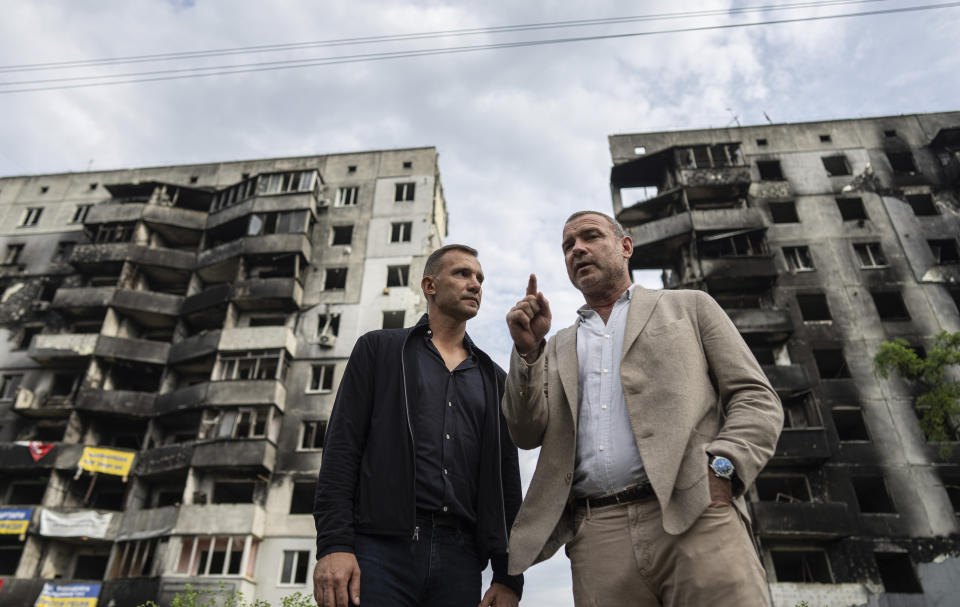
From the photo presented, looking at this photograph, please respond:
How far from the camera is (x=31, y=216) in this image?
39.2 meters

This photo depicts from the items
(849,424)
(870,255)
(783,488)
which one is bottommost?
(783,488)

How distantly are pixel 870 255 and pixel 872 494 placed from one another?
41.8 ft

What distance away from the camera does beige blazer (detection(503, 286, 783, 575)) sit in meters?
2.69

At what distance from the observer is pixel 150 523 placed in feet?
84.5

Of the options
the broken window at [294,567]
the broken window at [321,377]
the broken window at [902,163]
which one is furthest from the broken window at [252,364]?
the broken window at [902,163]

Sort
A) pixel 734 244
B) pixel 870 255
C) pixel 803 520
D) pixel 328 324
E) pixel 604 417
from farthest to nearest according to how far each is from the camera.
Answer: pixel 734 244 → pixel 870 255 → pixel 328 324 → pixel 803 520 → pixel 604 417

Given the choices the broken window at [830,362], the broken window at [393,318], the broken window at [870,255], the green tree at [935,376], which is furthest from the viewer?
the broken window at [870,255]

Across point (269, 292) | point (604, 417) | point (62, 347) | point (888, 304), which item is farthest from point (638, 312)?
point (62, 347)

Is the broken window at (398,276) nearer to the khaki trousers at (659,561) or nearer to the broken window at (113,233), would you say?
the broken window at (113,233)

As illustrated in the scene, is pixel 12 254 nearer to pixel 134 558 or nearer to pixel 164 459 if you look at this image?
pixel 164 459

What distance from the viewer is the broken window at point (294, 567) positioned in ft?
79.8

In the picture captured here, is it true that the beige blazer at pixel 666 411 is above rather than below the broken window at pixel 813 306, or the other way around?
below

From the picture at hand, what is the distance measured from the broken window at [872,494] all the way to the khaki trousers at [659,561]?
2779 cm

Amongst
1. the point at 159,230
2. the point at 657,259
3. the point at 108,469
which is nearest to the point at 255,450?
the point at 108,469
